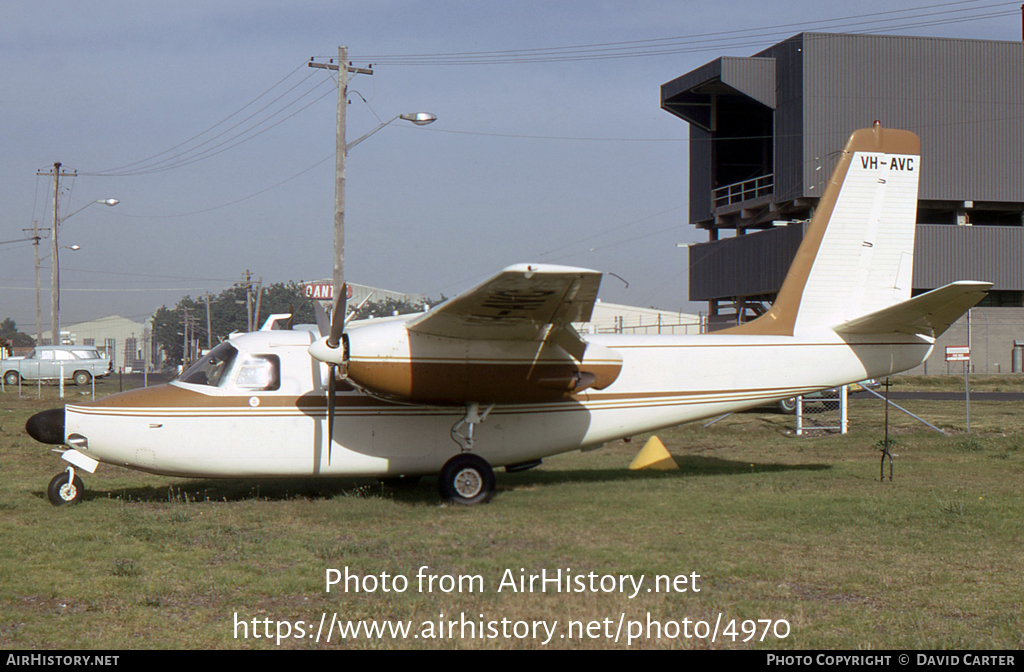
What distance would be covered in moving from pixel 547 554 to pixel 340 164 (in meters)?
14.3

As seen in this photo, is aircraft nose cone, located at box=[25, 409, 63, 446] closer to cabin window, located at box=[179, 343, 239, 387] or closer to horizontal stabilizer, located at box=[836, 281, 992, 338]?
cabin window, located at box=[179, 343, 239, 387]

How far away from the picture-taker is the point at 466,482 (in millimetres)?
11172

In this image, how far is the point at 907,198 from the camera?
13461 millimetres

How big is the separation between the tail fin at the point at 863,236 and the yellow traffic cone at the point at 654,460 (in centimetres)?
285

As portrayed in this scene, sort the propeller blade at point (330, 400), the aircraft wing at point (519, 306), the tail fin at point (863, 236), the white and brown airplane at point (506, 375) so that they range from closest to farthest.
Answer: the aircraft wing at point (519, 306) → the white and brown airplane at point (506, 375) → the propeller blade at point (330, 400) → the tail fin at point (863, 236)

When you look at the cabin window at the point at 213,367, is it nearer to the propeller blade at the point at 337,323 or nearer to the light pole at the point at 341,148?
the propeller blade at the point at 337,323

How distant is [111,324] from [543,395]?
7651 inches

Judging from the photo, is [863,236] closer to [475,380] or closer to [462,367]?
[475,380]

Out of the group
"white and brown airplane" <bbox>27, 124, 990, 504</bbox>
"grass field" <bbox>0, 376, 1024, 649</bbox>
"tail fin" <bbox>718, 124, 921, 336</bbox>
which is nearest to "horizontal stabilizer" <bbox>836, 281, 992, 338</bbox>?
"white and brown airplane" <bbox>27, 124, 990, 504</bbox>

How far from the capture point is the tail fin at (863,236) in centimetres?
1336

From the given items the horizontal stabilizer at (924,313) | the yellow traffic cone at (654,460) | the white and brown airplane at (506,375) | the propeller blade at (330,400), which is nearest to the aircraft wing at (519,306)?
the white and brown airplane at (506,375)

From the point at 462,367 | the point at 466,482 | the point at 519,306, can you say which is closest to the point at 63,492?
the point at 466,482

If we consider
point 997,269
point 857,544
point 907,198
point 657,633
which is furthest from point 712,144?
point 657,633
